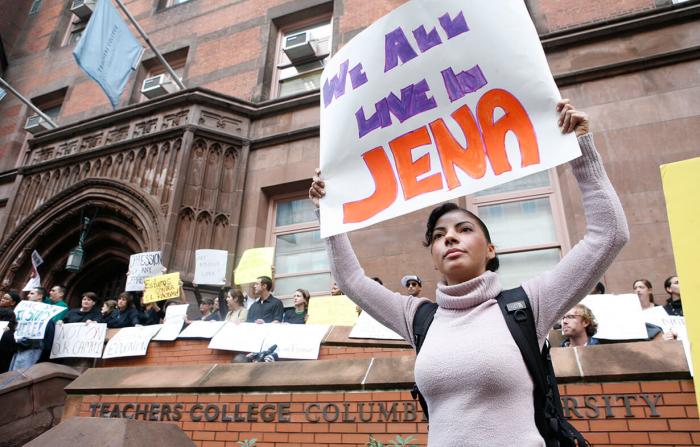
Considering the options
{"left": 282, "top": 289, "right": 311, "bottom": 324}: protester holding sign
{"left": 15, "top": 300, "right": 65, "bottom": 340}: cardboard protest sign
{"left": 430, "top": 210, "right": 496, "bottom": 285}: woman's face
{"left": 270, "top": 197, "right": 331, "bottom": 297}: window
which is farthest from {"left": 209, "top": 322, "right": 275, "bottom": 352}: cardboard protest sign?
{"left": 430, "top": 210, "right": 496, "bottom": 285}: woman's face

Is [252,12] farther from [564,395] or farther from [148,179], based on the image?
[564,395]

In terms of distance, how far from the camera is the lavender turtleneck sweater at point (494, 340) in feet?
5.12

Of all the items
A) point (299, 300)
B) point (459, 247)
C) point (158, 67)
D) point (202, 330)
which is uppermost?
point (158, 67)

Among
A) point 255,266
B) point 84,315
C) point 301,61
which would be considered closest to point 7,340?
point 84,315

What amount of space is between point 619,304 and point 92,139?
41.0ft

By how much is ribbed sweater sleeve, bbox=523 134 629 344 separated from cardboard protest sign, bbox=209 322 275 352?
5089 mm

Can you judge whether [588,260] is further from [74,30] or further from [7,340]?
[74,30]

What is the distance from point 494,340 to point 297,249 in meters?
9.25

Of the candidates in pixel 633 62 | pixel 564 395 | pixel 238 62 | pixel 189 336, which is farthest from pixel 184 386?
pixel 238 62

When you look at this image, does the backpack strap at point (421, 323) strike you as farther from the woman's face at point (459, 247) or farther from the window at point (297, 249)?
the window at point (297, 249)

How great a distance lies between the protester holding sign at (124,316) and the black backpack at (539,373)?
753cm

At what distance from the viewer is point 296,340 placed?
6141 millimetres

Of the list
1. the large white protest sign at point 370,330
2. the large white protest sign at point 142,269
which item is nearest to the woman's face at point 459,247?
the large white protest sign at point 370,330

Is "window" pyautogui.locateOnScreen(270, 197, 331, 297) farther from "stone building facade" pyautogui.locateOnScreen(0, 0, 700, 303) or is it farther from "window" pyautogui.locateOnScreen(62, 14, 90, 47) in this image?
"window" pyautogui.locateOnScreen(62, 14, 90, 47)
